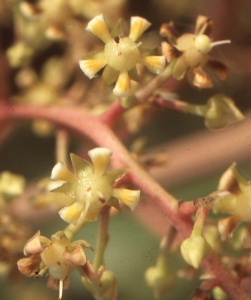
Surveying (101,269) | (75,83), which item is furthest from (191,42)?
(75,83)

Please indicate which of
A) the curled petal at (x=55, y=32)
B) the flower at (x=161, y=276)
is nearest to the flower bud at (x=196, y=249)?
the flower at (x=161, y=276)

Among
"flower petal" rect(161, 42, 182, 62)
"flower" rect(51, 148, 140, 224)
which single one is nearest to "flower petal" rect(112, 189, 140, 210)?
"flower" rect(51, 148, 140, 224)

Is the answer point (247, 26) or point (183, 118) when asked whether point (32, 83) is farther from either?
point (247, 26)

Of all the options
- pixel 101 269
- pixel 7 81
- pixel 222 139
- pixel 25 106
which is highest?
pixel 7 81

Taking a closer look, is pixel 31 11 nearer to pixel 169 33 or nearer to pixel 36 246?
pixel 169 33

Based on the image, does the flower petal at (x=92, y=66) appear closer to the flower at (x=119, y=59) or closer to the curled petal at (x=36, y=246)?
the flower at (x=119, y=59)

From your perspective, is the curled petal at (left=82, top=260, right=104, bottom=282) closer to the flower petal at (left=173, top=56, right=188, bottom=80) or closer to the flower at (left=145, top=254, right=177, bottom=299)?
the flower at (left=145, top=254, right=177, bottom=299)

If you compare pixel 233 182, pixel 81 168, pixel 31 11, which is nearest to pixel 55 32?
pixel 31 11
